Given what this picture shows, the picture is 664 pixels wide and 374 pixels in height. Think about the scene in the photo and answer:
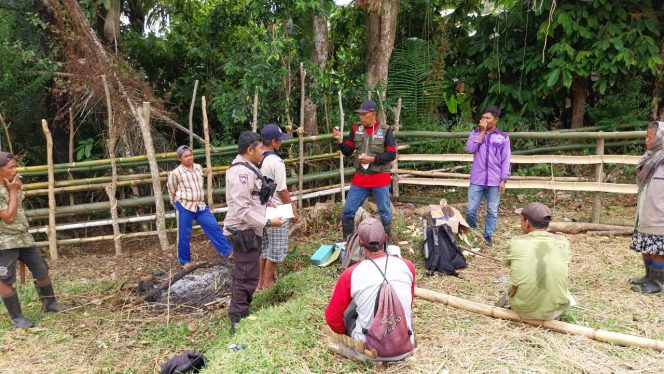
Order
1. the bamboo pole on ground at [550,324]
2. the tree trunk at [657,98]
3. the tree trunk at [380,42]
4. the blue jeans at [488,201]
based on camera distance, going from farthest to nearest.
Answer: the tree trunk at [657,98] → the tree trunk at [380,42] → the blue jeans at [488,201] → the bamboo pole on ground at [550,324]

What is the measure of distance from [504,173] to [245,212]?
120 inches

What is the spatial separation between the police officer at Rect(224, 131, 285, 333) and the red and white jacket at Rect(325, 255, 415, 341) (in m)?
1.22

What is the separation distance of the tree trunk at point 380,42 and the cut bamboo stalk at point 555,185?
5.73 feet

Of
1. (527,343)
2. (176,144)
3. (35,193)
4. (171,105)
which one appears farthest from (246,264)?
(171,105)

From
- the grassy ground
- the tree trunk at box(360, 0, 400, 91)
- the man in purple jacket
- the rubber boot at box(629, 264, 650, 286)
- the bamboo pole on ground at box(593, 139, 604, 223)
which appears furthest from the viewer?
the tree trunk at box(360, 0, 400, 91)

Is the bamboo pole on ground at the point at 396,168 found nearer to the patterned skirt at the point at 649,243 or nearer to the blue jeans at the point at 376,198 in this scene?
the blue jeans at the point at 376,198

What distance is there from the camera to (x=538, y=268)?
3363 millimetres

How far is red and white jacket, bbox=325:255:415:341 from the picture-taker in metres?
2.95

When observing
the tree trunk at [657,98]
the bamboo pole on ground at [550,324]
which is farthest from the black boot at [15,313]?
the tree trunk at [657,98]

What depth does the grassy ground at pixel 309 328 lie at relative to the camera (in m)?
3.19

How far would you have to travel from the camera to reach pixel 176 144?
26.7 ft

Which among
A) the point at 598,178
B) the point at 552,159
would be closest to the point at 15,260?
the point at 552,159

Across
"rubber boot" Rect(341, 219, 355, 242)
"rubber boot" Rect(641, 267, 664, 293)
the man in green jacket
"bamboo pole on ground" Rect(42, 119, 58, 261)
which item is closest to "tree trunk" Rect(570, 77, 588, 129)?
"rubber boot" Rect(641, 267, 664, 293)

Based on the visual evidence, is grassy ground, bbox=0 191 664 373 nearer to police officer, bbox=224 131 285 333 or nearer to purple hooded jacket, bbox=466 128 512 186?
police officer, bbox=224 131 285 333
